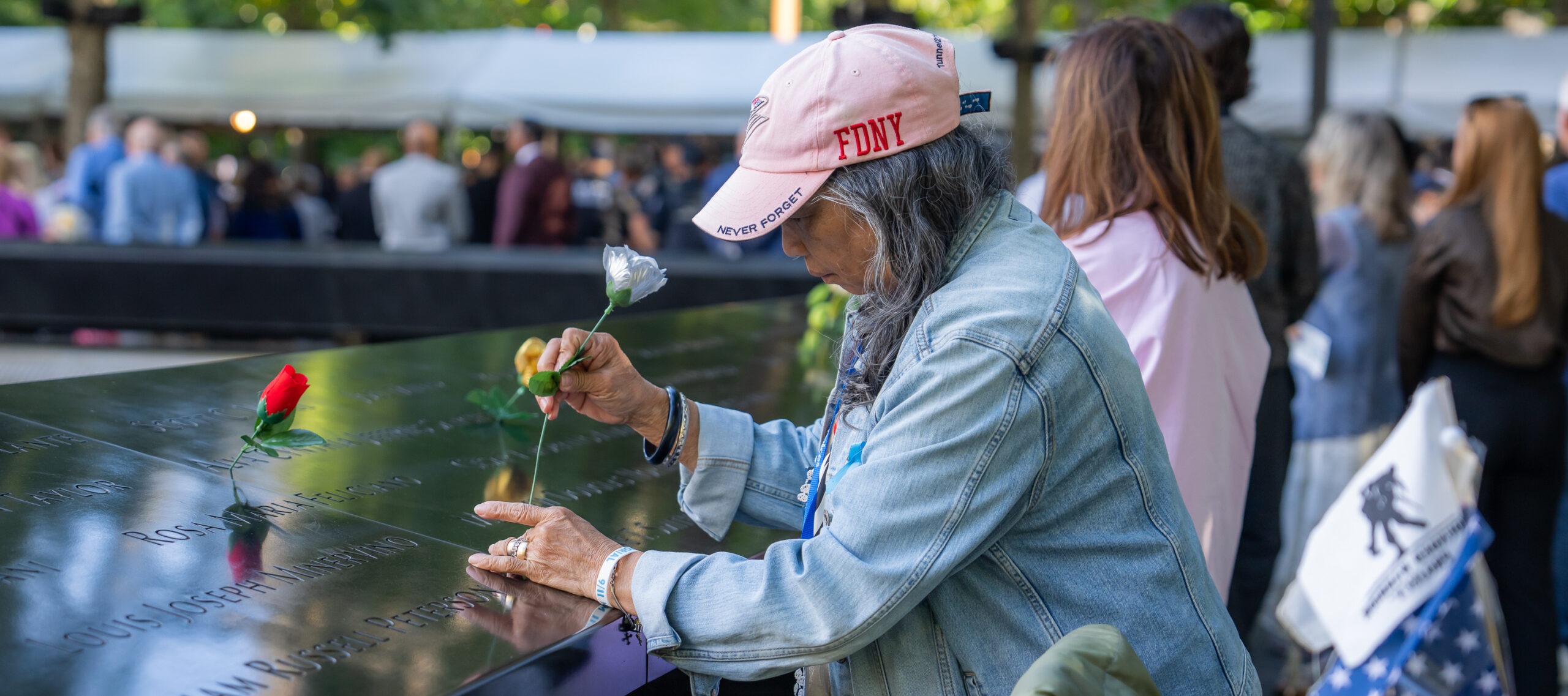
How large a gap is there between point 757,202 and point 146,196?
24.1 feet

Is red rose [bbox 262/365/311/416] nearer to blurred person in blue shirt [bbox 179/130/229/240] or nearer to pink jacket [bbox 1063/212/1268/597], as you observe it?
pink jacket [bbox 1063/212/1268/597]

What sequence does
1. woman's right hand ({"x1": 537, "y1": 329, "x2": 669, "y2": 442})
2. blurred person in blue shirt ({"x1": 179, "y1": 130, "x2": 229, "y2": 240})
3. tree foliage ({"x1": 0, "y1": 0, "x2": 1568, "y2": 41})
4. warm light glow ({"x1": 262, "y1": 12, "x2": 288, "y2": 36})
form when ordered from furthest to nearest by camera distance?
warm light glow ({"x1": 262, "y1": 12, "x2": 288, "y2": 36}) < tree foliage ({"x1": 0, "y1": 0, "x2": 1568, "y2": 41}) < blurred person in blue shirt ({"x1": 179, "y1": 130, "x2": 229, "y2": 240}) < woman's right hand ({"x1": 537, "y1": 329, "x2": 669, "y2": 442})

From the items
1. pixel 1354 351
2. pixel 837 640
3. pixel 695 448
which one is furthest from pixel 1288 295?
pixel 837 640

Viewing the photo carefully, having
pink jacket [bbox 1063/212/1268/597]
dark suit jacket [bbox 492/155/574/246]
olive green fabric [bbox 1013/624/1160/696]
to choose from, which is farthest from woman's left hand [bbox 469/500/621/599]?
dark suit jacket [bbox 492/155/574/246]

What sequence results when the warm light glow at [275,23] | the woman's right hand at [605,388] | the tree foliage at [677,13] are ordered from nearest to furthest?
the woman's right hand at [605,388], the tree foliage at [677,13], the warm light glow at [275,23]

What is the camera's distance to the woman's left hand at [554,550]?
1.57 metres

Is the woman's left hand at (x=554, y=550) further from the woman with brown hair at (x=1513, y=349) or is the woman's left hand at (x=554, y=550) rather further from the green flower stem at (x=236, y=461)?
the woman with brown hair at (x=1513, y=349)

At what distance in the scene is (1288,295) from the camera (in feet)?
11.8

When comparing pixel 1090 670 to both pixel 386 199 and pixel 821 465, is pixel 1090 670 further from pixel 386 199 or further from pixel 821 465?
pixel 386 199

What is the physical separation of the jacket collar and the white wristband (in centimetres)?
54

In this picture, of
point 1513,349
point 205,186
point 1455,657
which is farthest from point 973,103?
point 205,186

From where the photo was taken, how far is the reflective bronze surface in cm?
135

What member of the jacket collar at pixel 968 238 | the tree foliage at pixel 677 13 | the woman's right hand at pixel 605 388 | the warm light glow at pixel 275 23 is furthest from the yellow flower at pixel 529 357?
the warm light glow at pixel 275 23

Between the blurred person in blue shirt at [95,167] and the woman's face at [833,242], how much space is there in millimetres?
8010
